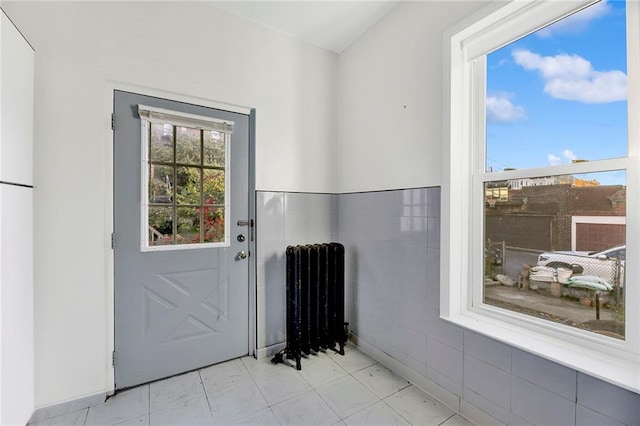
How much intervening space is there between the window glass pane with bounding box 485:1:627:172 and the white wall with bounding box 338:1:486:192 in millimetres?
335

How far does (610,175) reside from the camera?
4.08ft

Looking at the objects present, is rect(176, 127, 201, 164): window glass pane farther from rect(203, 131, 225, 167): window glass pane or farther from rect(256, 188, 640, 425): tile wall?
rect(256, 188, 640, 425): tile wall

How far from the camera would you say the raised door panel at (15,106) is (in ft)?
4.12

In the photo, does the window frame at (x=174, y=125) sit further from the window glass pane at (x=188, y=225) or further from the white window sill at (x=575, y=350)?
the white window sill at (x=575, y=350)

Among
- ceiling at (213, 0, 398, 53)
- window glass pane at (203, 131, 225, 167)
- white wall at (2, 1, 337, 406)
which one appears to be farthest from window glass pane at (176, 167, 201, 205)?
ceiling at (213, 0, 398, 53)

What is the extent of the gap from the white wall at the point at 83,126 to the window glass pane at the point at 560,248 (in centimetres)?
220

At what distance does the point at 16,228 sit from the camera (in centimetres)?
136

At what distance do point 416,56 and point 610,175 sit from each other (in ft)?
4.37

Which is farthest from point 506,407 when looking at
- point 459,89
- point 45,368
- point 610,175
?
point 45,368

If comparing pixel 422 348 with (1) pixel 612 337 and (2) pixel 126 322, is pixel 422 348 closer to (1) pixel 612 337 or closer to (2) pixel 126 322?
(1) pixel 612 337

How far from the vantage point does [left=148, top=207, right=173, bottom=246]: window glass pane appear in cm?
196

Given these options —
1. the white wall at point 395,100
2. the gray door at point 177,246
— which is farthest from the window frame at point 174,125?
the white wall at point 395,100

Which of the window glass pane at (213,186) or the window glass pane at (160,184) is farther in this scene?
the window glass pane at (213,186)

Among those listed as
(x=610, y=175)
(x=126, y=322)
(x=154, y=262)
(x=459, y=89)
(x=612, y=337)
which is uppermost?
(x=459, y=89)
